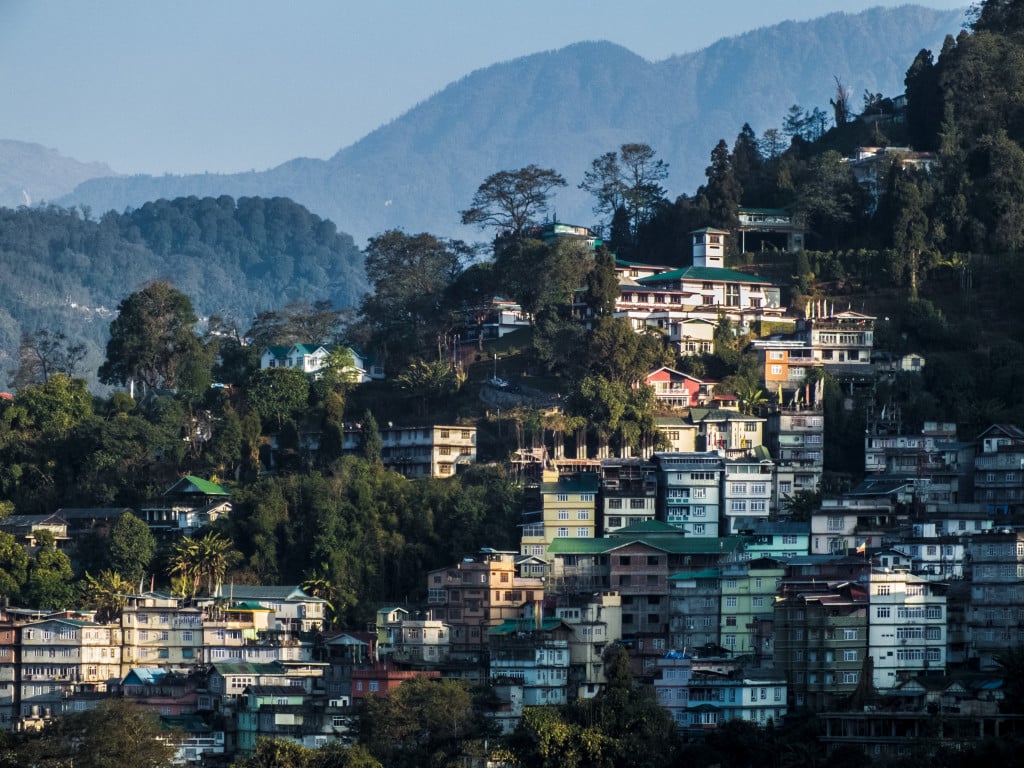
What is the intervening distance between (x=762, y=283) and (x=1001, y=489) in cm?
1567

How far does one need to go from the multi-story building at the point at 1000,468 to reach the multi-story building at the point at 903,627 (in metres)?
8.10

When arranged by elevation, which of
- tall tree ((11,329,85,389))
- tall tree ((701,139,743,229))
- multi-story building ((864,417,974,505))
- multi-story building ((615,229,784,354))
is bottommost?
multi-story building ((864,417,974,505))

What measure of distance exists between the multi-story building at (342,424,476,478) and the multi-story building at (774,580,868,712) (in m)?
16.1

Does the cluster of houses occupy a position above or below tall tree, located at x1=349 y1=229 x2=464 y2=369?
below

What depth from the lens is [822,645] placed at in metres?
56.8

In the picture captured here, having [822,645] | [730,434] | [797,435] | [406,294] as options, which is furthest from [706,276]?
[822,645]

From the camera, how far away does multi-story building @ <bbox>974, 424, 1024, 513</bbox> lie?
6500 centimetres

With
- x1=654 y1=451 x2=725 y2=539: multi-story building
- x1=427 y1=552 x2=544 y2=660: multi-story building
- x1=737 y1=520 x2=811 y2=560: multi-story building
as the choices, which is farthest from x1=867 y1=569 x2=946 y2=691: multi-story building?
x1=427 y1=552 x2=544 y2=660: multi-story building

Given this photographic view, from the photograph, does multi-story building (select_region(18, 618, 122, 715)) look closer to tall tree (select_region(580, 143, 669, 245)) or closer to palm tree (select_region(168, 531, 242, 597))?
palm tree (select_region(168, 531, 242, 597))

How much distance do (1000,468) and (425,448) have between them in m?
17.1

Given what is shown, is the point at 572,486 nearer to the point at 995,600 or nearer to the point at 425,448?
the point at 425,448

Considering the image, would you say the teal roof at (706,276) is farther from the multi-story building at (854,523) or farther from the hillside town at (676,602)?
the multi-story building at (854,523)

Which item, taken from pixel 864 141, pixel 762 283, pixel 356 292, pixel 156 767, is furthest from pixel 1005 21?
pixel 356 292

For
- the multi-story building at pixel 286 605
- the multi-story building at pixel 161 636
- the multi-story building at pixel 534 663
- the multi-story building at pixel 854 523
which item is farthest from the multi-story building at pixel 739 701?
the multi-story building at pixel 161 636
